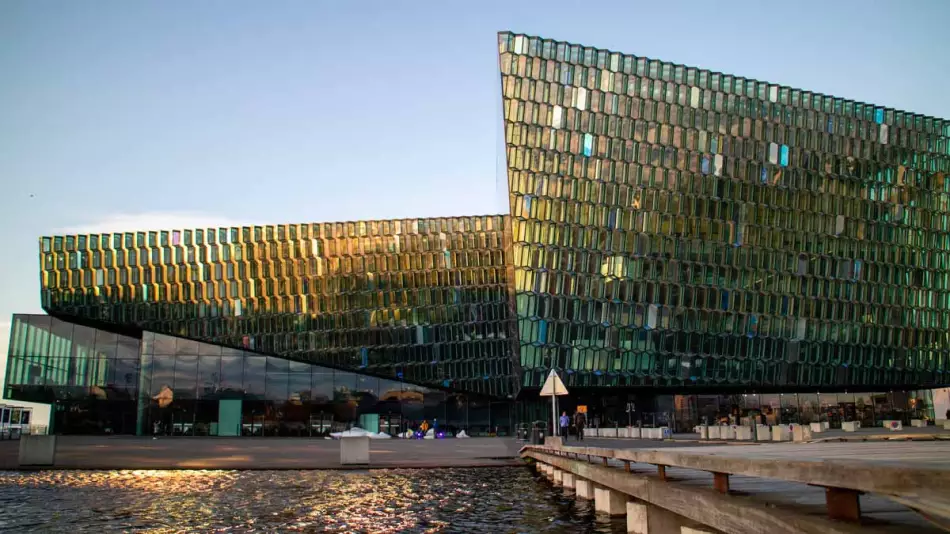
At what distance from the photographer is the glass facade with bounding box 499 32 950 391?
60938 mm

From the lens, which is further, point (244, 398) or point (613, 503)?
point (244, 398)

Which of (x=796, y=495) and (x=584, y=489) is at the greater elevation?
(x=796, y=495)

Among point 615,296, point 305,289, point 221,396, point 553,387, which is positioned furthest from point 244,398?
point 553,387

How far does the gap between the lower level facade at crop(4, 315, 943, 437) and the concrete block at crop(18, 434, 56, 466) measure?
4447 cm

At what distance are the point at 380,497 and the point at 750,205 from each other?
55542 mm

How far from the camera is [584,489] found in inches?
612

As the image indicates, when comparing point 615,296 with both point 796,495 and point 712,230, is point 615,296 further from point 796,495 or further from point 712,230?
point 796,495

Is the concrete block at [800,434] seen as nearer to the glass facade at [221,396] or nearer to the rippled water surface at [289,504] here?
the rippled water surface at [289,504]

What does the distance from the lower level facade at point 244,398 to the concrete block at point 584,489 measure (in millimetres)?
53091

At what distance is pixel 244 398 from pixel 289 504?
57.4 metres

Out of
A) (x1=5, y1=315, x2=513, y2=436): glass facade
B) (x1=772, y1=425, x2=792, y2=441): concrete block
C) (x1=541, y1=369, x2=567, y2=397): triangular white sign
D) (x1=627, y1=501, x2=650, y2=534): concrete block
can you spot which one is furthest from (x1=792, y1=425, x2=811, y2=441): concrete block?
(x1=5, y1=315, x2=513, y2=436): glass facade

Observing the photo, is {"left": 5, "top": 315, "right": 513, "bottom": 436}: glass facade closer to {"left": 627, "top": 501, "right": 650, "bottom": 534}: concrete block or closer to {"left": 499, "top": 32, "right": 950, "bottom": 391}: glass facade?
{"left": 499, "top": 32, "right": 950, "bottom": 391}: glass facade

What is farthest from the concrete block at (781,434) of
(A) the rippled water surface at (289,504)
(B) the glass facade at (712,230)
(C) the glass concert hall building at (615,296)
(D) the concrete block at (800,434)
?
(C) the glass concert hall building at (615,296)

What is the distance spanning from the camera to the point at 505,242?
68438 mm
